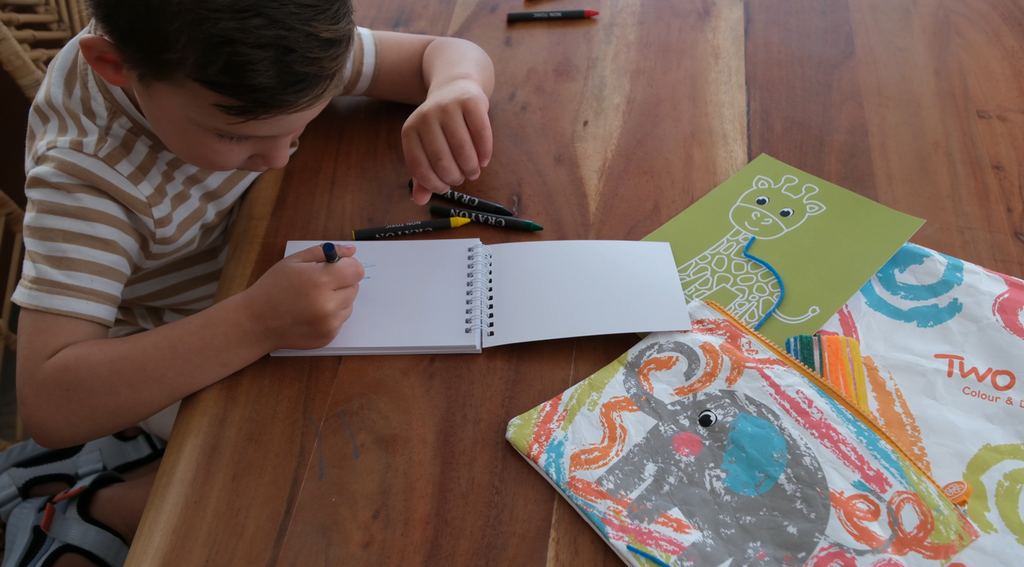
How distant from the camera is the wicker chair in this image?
1.00 meters

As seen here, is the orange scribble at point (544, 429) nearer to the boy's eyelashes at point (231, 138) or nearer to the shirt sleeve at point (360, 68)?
the boy's eyelashes at point (231, 138)

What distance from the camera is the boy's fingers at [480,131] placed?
769 millimetres

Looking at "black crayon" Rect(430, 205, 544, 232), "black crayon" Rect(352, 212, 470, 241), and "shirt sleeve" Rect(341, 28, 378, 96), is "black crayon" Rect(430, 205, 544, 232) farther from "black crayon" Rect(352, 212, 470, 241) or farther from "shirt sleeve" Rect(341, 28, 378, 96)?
"shirt sleeve" Rect(341, 28, 378, 96)

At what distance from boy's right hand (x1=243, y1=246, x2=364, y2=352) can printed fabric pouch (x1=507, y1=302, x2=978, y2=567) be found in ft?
0.71

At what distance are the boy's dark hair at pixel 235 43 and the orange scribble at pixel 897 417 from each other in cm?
60

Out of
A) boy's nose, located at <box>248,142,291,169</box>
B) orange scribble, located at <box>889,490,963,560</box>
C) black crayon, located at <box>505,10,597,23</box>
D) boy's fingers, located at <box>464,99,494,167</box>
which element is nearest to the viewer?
orange scribble, located at <box>889,490,963,560</box>

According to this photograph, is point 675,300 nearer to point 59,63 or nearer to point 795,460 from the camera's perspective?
point 795,460

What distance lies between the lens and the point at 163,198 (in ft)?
2.39

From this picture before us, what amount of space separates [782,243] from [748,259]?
49 mm

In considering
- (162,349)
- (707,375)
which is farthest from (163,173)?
(707,375)

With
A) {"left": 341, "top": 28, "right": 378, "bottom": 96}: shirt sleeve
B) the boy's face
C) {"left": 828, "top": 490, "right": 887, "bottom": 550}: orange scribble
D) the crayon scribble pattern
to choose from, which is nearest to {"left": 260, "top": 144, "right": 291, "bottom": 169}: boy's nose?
the boy's face

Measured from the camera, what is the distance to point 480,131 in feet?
2.53

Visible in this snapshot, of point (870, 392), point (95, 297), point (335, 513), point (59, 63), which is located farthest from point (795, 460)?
point (59, 63)

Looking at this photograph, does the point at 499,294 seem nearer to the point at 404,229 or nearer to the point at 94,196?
the point at 404,229
